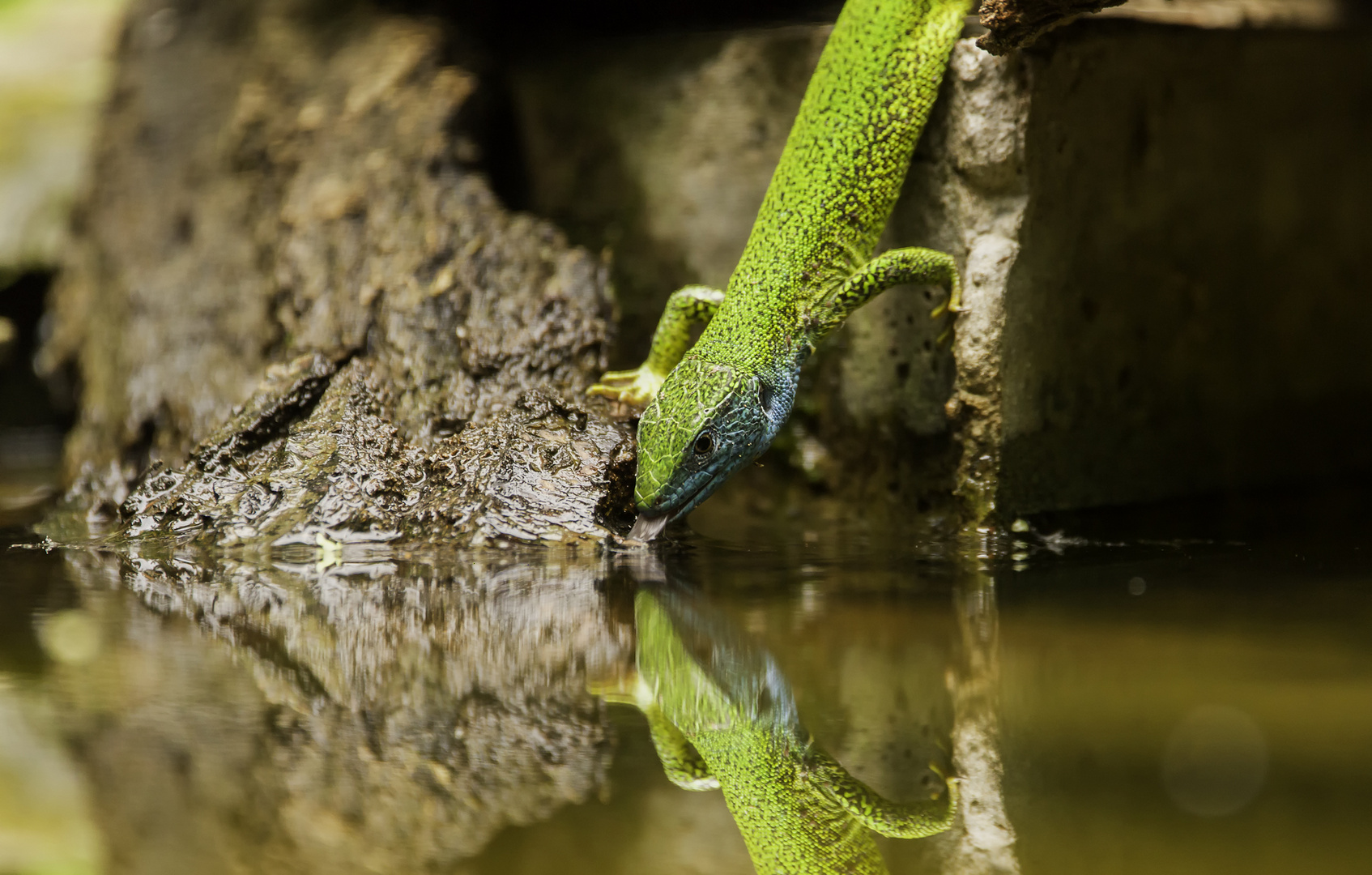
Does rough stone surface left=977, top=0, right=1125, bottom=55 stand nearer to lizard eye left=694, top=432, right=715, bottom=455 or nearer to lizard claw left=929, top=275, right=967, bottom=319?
lizard claw left=929, top=275, right=967, bottom=319

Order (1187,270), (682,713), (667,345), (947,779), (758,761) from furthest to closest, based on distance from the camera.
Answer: (1187,270) → (667,345) → (682,713) → (758,761) → (947,779)

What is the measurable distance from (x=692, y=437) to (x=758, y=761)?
7.23 feet

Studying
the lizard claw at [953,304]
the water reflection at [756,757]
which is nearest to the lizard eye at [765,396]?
the lizard claw at [953,304]

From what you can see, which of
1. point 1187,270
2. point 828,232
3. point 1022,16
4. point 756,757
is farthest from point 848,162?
point 756,757

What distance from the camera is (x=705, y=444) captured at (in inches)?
189

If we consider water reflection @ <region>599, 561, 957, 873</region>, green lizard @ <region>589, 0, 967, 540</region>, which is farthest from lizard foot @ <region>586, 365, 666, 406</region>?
water reflection @ <region>599, 561, 957, 873</region>

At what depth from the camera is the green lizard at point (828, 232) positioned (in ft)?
16.5

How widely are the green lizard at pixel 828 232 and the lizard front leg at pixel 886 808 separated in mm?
2413

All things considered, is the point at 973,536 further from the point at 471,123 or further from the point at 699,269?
the point at 471,123

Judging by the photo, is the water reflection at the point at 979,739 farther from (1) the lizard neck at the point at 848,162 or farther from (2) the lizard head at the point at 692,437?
(1) the lizard neck at the point at 848,162

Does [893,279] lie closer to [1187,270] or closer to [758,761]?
[1187,270]

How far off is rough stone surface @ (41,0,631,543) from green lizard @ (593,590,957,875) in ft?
5.51

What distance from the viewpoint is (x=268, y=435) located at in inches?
220

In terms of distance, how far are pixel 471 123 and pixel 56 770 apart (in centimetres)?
509
